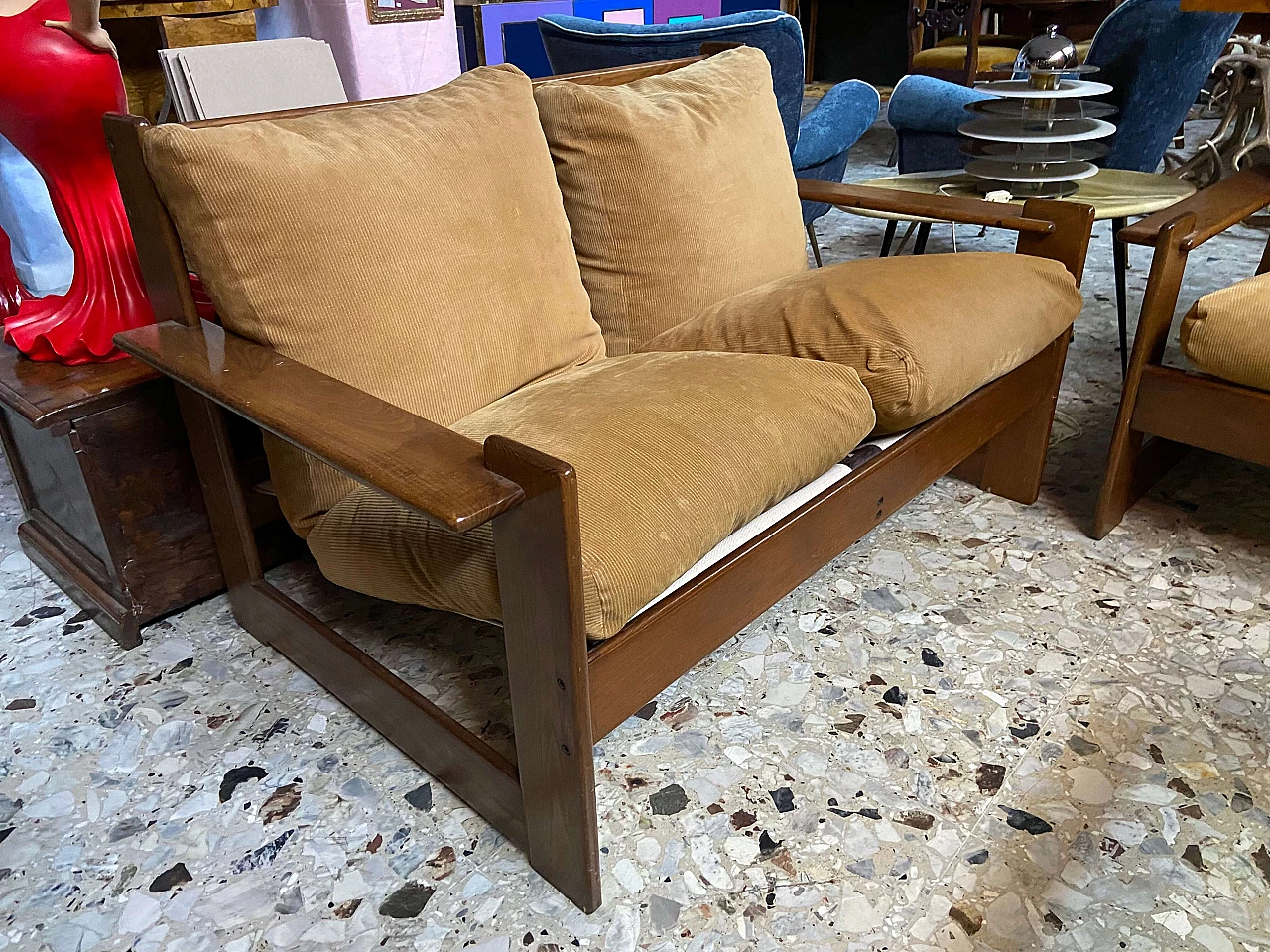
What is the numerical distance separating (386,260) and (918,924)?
3.48ft

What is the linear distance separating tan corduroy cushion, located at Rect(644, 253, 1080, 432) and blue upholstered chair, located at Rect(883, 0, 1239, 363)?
1049 mm

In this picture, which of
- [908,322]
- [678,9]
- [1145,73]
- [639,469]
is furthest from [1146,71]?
[678,9]

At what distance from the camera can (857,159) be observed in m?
5.44

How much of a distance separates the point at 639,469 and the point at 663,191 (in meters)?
0.69

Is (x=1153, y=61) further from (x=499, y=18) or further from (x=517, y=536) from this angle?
(x=499, y=18)

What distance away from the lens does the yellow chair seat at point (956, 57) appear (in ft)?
18.7

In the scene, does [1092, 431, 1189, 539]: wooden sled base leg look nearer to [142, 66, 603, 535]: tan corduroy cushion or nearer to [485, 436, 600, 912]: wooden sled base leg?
[142, 66, 603, 535]: tan corduroy cushion

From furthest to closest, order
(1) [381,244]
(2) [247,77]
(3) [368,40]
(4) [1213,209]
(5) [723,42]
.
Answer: (3) [368,40]
(5) [723,42]
(2) [247,77]
(4) [1213,209]
(1) [381,244]

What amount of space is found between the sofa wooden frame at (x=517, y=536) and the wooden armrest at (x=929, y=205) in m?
0.01

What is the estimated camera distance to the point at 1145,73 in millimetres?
2965

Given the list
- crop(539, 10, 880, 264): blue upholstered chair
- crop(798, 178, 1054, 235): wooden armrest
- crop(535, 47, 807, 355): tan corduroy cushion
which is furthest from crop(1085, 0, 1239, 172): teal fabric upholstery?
crop(535, 47, 807, 355): tan corduroy cushion

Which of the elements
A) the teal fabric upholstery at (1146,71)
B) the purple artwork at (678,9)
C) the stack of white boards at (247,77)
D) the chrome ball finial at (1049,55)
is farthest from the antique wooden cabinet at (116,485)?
the purple artwork at (678,9)

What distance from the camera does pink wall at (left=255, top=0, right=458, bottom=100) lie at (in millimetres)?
3498

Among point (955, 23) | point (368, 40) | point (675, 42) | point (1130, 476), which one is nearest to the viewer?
point (1130, 476)
